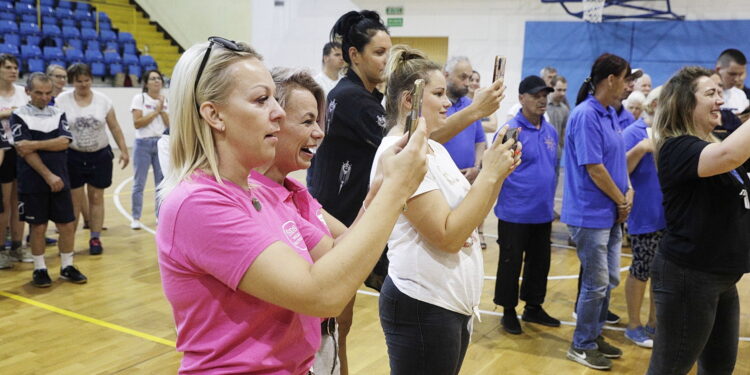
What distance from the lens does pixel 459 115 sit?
8.26ft

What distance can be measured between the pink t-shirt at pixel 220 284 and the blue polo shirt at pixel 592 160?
115 inches

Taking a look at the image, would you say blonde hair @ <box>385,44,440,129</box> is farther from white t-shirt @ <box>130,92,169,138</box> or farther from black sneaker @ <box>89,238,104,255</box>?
white t-shirt @ <box>130,92,169,138</box>

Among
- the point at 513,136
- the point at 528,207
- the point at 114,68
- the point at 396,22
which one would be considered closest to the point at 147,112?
the point at 528,207

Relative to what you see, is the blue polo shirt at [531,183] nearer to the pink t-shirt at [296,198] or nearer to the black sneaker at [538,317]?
the black sneaker at [538,317]

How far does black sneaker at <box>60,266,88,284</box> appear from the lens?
5.18m

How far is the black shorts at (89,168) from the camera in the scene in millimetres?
6062

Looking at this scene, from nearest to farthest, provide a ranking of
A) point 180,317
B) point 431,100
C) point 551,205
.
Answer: point 180,317, point 431,100, point 551,205

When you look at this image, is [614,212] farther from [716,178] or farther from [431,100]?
[431,100]

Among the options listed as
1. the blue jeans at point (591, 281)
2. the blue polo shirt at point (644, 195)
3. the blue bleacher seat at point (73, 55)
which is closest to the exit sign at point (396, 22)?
the blue bleacher seat at point (73, 55)

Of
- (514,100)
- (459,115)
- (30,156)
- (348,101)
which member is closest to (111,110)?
(30,156)

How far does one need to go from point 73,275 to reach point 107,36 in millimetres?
11345

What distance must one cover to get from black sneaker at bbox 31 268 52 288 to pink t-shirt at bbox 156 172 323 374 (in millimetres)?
4450

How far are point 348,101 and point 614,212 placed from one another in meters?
1.98

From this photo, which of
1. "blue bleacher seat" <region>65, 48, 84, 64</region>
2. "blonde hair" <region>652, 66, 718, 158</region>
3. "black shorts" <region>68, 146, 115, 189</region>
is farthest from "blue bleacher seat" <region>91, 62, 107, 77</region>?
"blonde hair" <region>652, 66, 718, 158</region>
